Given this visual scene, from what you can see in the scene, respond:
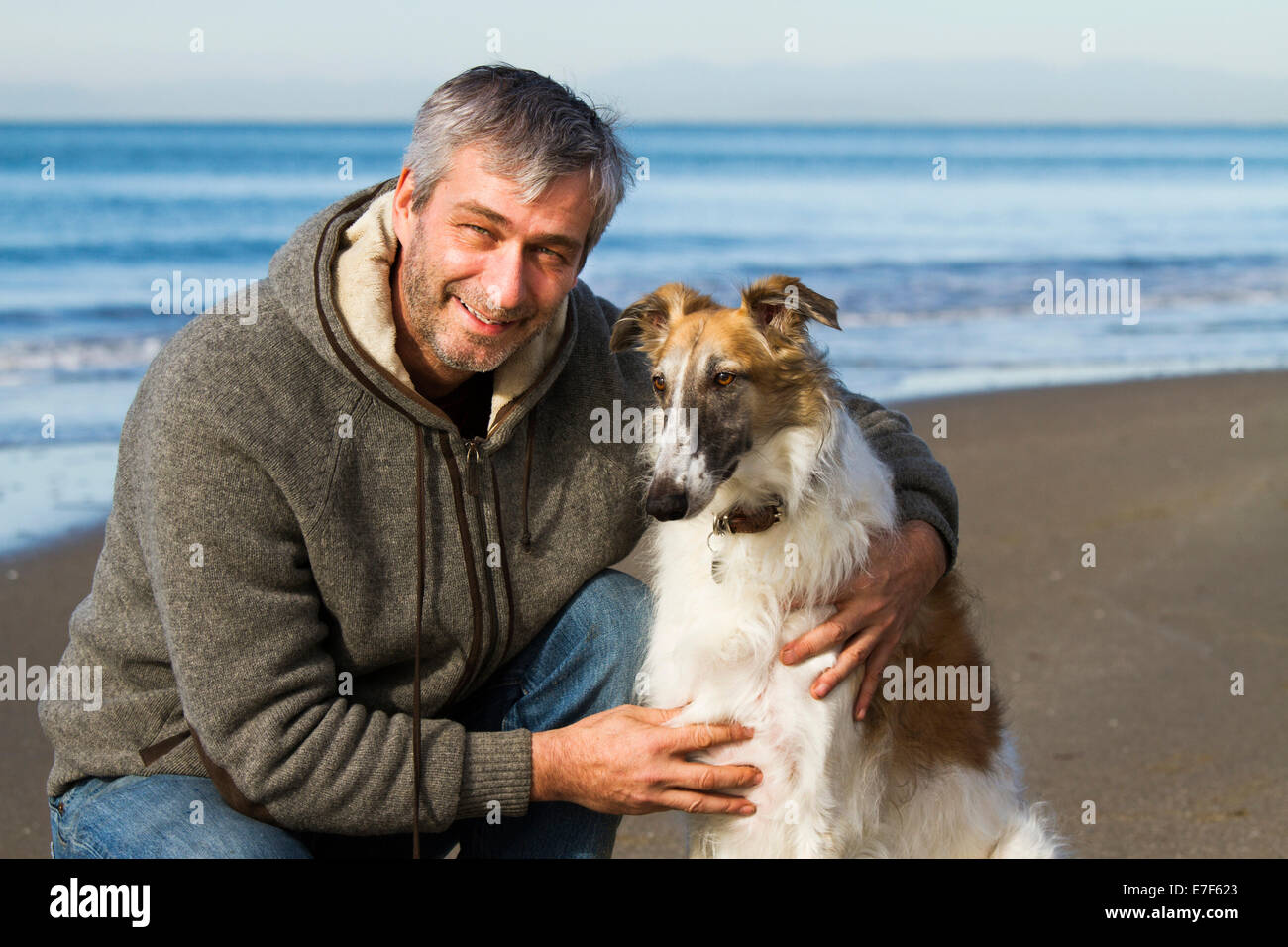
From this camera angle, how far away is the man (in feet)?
9.41

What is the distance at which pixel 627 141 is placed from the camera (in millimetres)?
3395

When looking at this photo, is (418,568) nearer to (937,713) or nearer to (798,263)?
(937,713)

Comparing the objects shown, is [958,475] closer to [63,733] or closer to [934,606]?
[934,606]

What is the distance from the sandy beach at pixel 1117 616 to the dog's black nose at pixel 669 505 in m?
1.65

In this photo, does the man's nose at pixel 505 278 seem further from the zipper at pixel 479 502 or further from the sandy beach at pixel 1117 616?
the sandy beach at pixel 1117 616

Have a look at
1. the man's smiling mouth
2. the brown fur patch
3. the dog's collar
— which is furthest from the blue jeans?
the man's smiling mouth

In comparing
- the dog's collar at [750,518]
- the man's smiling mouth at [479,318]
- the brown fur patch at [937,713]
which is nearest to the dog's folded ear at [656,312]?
the man's smiling mouth at [479,318]

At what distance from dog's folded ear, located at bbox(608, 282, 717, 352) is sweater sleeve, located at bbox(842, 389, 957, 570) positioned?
0.51 meters

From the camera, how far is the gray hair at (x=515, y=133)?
296 centimetres

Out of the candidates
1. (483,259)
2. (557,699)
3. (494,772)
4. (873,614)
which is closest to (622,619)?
(557,699)

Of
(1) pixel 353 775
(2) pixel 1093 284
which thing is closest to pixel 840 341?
(2) pixel 1093 284

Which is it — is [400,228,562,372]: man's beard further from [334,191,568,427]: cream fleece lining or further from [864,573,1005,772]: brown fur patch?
[864,573,1005,772]: brown fur patch

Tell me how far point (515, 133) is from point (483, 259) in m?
0.31

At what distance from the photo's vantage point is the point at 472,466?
3.18m
